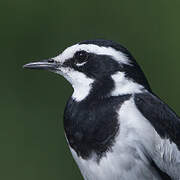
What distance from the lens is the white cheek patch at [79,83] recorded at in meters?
5.41

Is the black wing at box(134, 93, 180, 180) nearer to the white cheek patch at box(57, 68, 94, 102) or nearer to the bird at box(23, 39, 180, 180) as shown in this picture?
the bird at box(23, 39, 180, 180)

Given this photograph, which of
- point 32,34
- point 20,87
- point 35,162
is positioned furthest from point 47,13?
point 35,162

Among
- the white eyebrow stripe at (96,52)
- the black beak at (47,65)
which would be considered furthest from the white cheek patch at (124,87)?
the black beak at (47,65)

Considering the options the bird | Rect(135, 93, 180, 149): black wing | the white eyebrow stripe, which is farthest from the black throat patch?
the white eyebrow stripe

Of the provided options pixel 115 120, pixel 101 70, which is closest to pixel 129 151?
pixel 115 120

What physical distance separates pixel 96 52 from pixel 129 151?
72 centimetres

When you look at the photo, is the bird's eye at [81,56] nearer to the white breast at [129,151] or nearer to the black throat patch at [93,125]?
the black throat patch at [93,125]

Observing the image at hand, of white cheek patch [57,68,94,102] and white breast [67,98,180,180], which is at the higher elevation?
white cheek patch [57,68,94,102]

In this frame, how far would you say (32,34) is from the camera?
8.16m

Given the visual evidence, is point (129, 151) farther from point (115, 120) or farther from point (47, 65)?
point (47, 65)

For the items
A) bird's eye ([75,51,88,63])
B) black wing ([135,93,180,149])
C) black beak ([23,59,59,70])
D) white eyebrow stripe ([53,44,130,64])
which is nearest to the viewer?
black wing ([135,93,180,149])

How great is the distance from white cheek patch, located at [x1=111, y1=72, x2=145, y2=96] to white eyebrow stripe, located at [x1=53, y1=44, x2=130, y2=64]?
0.37 ft

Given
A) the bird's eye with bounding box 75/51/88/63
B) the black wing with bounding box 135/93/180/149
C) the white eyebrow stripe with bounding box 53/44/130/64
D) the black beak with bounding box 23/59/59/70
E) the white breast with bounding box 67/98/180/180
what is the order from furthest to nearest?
the black beak with bounding box 23/59/59/70 → the bird's eye with bounding box 75/51/88/63 → the white eyebrow stripe with bounding box 53/44/130/64 → the black wing with bounding box 135/93/180/149 → the white breast with bounding box 67/98/180/180

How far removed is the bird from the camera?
5.15 meters
